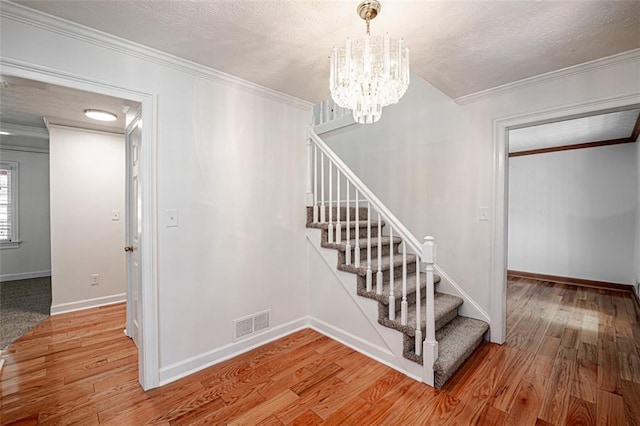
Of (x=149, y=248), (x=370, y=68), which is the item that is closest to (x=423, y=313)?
(x=370, y=68)

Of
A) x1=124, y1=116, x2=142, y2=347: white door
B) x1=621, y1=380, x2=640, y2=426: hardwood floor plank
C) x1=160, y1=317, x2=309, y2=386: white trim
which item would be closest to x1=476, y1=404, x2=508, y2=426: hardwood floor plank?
x1=621, y1=380, x2=640, y2=426: hardwood floor plank

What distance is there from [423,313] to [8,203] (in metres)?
6.67

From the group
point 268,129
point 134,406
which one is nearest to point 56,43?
point 268,129

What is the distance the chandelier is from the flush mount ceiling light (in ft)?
8.79

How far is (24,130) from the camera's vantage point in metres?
3.66

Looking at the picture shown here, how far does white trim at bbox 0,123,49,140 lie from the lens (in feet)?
11.5

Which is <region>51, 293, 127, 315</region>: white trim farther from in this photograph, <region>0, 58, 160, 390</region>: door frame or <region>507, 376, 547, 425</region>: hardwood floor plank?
<region>507, 376, 547, 425</region>: hardwood floor plank

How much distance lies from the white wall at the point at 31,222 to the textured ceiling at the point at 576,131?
782 centimetres

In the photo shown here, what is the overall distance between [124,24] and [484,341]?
3.76 m

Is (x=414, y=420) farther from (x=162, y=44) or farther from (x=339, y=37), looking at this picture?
(x=162, y=44)

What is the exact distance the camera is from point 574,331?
9.36 feet

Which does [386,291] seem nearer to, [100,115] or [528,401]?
[528,401]

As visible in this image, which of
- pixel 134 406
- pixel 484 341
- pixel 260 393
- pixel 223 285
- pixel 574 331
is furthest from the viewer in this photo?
pixel 574 331

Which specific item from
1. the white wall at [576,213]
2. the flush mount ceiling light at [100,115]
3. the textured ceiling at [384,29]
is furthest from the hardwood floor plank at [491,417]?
the white wall at [576,213]
